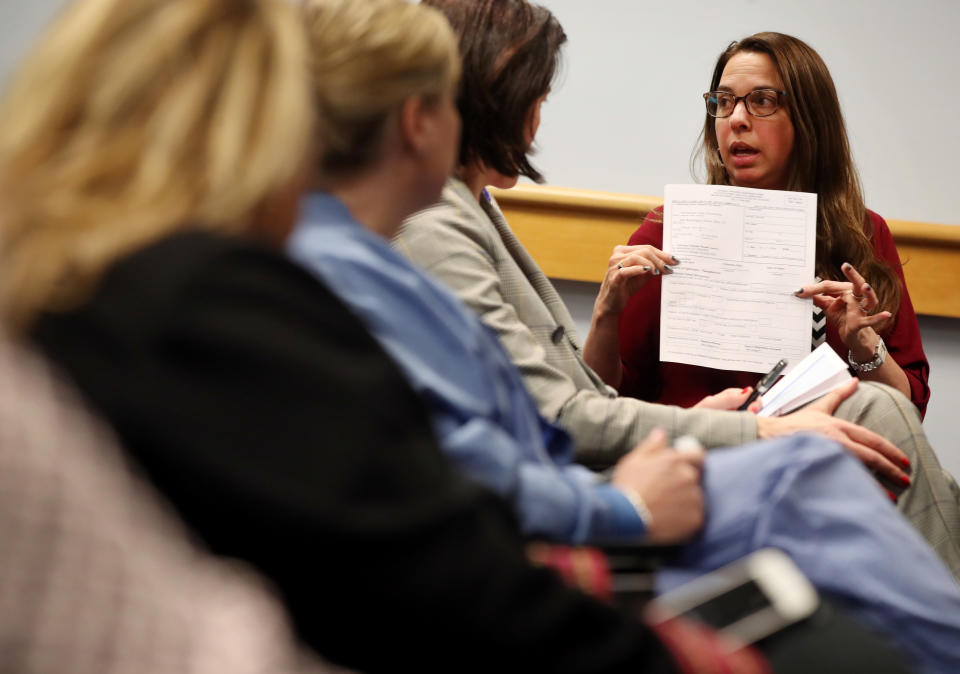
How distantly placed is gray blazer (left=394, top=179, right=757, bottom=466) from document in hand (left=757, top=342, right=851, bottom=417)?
18 centimetres

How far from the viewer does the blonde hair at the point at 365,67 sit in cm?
97

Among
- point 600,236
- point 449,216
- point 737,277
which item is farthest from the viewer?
point 600,236

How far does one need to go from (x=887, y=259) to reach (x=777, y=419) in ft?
3.05

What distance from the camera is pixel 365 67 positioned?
980 mm

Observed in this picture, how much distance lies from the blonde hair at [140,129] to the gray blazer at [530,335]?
28.4 inches

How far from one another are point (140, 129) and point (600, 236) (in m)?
2.26

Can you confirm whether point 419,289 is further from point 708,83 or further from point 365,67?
point 708,83

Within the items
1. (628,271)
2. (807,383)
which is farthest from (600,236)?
(807,383)

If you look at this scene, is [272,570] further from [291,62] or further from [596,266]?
[596,266]

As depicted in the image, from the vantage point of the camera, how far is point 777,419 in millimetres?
1492

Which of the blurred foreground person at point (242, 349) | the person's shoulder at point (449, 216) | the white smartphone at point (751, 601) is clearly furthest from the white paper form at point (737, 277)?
the blurred foreground person at point (242, 349)

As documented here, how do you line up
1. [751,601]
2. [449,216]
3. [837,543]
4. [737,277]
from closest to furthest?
[751,601], [837,543], [449,216], [737,277]

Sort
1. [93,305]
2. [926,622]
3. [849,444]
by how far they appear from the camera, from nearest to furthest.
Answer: [93,305] < [926,622] < [849,444]

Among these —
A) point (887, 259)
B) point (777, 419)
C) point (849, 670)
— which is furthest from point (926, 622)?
point (887, 259)
